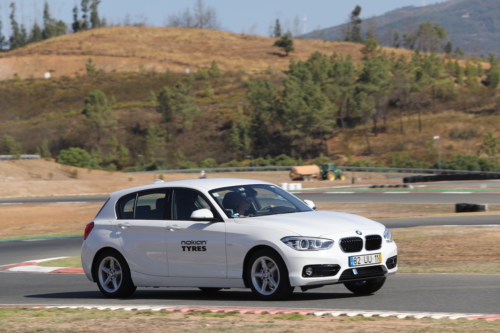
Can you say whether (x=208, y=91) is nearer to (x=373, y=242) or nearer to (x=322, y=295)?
(x=322, y=295)

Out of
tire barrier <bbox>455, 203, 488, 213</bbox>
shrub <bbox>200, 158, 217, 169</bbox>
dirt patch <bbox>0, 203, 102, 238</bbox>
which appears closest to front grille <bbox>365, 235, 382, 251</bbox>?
dirt patch <bbox>0, 203, 102, 238</bbox>

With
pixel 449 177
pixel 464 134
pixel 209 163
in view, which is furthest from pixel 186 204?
pixel 464 134

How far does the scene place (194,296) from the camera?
1010 cm

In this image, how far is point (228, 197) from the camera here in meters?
9.39

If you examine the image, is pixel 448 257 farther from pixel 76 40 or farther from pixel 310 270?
pixel 76 40

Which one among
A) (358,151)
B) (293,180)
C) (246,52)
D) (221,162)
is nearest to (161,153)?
(221,162)

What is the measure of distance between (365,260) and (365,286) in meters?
0.87

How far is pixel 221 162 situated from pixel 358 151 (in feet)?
57.2

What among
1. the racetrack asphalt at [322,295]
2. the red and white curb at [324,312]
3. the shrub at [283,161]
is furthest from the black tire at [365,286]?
the shrub at [283,161]

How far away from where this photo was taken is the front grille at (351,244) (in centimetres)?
843

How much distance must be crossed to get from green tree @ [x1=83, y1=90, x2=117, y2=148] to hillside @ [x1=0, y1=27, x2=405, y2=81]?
43605 millimetres

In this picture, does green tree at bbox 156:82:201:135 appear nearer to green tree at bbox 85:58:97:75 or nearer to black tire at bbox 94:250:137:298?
green tree at bbox 85:58:97:75

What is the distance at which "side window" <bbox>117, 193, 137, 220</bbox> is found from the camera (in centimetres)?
1020

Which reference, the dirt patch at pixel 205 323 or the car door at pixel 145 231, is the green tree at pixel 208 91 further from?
the dirt patch at pixel 205 323
